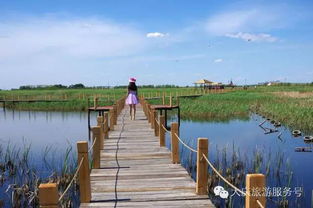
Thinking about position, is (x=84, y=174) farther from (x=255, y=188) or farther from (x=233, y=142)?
(x=233, y=142)

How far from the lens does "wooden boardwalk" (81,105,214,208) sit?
584 centimetres

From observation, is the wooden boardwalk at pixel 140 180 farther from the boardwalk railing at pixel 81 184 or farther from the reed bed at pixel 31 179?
the reed bed at pixel 31 179

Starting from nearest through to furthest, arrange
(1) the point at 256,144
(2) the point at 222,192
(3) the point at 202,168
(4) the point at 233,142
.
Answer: (3) the point at 202,168 < (2) the point at 222,192 < (4) the point at 233,142 < (1) the point at 256,144

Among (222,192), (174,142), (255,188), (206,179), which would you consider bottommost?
(222,192)

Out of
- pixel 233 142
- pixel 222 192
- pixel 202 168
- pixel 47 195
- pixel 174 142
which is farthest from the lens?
pixel 233 142

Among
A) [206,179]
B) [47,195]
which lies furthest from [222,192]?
[47,195]

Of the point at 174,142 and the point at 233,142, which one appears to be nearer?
the point at 174,142

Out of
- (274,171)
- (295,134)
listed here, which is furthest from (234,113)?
(274,171)

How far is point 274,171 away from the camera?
11789 mm

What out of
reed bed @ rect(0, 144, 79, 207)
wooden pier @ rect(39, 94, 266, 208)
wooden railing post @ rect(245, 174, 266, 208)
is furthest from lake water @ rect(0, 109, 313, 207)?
wooden railing post @ rect(245, 174, 266, 208)

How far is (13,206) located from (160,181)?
418cm

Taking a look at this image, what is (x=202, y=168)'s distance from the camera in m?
6.12

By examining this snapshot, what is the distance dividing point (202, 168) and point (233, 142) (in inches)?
352

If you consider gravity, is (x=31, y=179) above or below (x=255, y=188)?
below
